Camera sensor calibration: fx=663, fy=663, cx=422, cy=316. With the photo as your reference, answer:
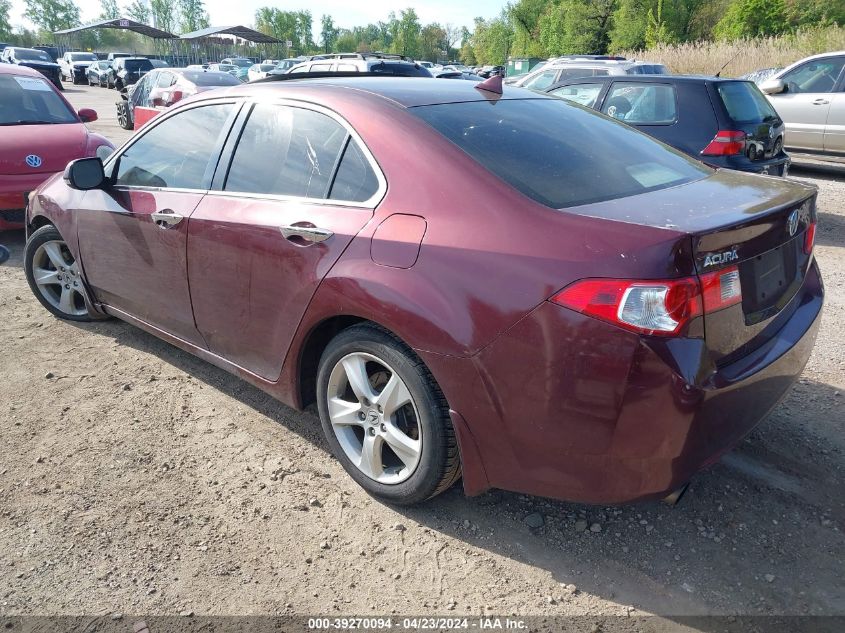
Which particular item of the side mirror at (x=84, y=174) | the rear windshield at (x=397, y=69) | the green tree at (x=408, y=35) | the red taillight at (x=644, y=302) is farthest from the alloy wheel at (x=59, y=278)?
the green tree at (x=408, y=35)

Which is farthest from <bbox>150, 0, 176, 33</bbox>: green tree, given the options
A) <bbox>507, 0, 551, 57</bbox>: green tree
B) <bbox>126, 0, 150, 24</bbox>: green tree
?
<bbox>507, 0, 551, 57</bbox>: green tree

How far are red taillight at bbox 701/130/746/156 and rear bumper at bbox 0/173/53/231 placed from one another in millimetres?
6645

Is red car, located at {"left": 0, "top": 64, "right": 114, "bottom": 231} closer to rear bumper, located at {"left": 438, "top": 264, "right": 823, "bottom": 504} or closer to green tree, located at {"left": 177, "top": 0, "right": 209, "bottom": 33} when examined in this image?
rear bumper, located at {"left": 438, "top": 264, "right": 823, "bottom": 504}

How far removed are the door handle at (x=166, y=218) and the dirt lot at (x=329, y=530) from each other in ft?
3.16

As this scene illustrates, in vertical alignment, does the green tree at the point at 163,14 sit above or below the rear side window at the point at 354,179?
above

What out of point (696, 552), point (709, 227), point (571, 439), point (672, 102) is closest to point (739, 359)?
point (709, 227)

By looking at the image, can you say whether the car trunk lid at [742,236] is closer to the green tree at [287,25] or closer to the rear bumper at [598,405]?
the rear bumper at [598,405]

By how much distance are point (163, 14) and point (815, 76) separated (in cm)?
11253

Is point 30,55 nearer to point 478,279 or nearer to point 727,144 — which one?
point 727,144

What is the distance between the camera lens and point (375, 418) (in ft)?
8.86

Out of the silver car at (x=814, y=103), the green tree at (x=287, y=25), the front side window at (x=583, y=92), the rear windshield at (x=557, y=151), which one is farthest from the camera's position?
the green tree at (x=287, y=25)

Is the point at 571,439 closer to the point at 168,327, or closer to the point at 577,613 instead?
the point at 577,613

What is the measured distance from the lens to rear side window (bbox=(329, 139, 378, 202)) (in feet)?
8.64

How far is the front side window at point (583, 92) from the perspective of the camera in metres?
8.04
